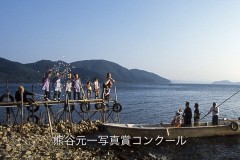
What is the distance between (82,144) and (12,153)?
306 inches

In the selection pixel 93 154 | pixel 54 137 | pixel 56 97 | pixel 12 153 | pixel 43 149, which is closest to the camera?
pixel 12 153

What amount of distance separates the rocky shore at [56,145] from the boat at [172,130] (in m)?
1.42

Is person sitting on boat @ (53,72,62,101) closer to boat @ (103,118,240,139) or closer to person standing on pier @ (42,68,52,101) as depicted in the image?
person standing on pier @ (42,68,52,101)

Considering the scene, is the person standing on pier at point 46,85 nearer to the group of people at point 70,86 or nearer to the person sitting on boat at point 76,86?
the group of people at point 70,86

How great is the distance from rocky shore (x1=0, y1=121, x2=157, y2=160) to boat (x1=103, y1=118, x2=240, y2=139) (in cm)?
142

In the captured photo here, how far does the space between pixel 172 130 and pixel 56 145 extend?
9559 mm

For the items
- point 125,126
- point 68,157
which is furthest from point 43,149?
point 125,126

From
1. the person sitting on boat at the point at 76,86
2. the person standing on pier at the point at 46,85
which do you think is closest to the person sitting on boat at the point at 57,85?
the person standing on pier at the point at 46,85

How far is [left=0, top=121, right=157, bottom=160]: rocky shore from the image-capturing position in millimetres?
16578

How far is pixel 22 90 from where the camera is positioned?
75.4ft

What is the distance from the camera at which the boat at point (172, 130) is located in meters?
24.4

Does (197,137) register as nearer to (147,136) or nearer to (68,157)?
(147,136)

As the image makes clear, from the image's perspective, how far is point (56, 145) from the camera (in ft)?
67.8

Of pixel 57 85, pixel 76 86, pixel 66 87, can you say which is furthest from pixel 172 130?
pixel 57 85
